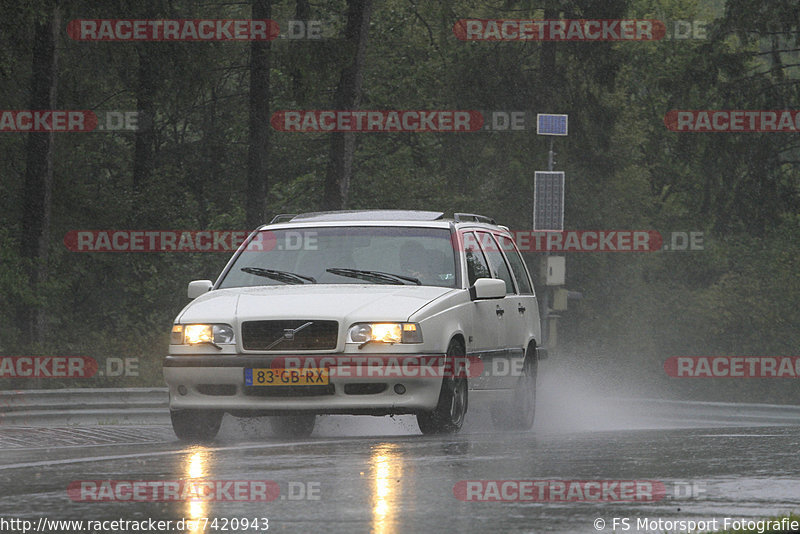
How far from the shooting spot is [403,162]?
47.1 meters

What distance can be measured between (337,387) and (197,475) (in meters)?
2.99

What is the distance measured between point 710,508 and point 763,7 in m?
41.7

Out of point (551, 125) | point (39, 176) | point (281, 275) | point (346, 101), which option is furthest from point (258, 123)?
point (281, 275)

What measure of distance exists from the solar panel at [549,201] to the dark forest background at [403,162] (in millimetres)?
4222

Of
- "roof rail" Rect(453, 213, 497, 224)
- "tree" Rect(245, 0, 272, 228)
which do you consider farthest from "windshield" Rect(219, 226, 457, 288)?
"tree" Rect(245, 0, 272, 228)

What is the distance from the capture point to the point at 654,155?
6331cm

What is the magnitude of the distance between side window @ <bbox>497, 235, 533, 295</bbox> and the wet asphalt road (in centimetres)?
255

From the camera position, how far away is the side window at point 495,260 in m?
13.8

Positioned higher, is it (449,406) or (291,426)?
(291,426)

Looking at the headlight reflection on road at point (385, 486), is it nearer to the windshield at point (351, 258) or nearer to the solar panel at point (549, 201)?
the windshield at point (351, 258)

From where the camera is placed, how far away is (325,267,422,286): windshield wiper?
12375mm

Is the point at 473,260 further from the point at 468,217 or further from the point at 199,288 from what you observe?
the point at 199,288

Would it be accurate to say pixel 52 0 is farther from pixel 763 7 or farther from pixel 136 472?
pixel 763 7

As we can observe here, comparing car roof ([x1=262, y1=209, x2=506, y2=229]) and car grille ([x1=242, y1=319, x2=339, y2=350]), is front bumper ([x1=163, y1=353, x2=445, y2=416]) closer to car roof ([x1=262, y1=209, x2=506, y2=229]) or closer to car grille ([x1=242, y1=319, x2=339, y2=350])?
car grille ([x1=242, y1=319, x2=339, y2=350])
